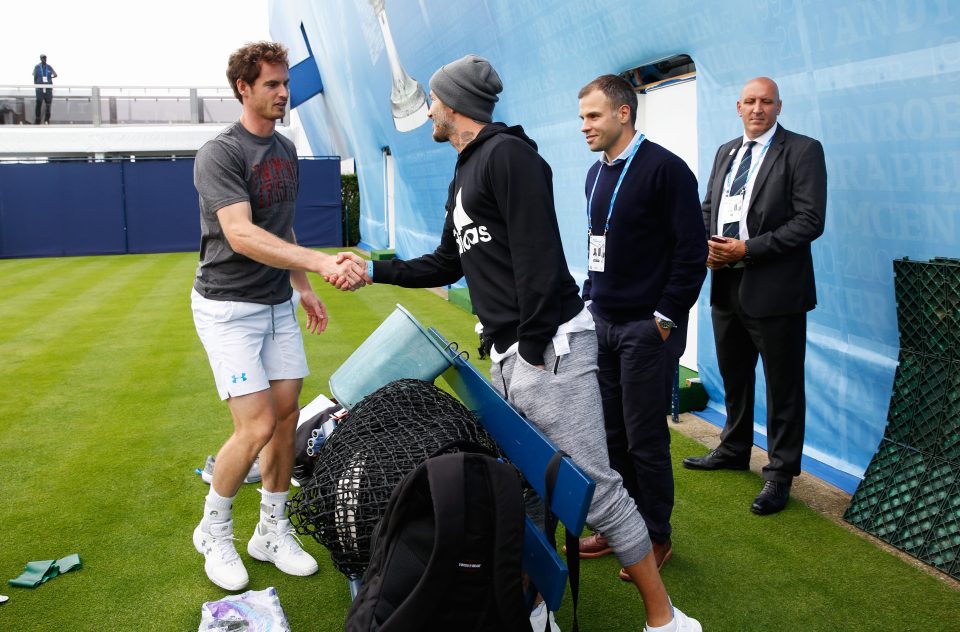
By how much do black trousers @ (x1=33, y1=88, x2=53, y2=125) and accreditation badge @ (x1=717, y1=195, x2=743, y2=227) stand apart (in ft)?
99.0

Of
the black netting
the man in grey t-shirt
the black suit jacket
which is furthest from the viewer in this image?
the black suit jacket

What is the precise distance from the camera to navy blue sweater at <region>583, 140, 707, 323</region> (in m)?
3.12

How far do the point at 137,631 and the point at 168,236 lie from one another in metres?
20.2

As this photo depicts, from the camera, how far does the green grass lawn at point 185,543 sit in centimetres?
301

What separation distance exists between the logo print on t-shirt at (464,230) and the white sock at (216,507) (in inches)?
58.5

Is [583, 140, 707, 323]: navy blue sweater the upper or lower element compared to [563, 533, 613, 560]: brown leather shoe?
upper

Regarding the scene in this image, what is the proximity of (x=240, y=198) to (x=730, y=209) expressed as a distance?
2.38 meters

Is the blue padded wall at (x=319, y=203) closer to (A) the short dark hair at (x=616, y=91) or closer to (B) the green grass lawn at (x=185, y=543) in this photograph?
(B) the green grass lawn at (x=185, y=543)

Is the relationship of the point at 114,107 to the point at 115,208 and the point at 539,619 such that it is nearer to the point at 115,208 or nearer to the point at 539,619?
the point at 115,208

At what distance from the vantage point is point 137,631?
116 inches

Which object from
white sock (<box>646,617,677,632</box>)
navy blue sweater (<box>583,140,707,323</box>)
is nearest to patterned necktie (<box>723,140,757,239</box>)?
navy blue sweater (<box>583,140,707,323</box>)

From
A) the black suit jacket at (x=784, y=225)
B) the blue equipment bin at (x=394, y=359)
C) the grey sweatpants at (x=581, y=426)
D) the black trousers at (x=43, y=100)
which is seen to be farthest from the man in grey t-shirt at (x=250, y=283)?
the black trousers at (x=43, y=100)

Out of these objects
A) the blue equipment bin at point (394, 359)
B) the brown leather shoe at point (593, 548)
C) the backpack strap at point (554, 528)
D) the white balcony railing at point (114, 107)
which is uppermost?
the white balcony railing at point (114, 107)

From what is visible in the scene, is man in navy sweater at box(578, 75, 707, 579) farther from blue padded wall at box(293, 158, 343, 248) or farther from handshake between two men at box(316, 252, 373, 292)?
blue padded wall at box(293, 158, 343, 248)
